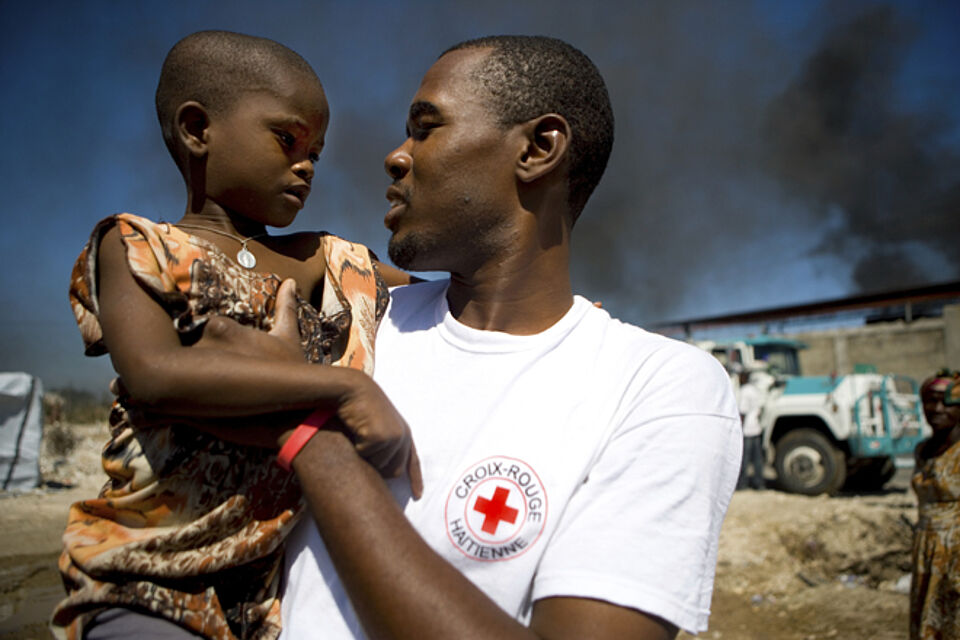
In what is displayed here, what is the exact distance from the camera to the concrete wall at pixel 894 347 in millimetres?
17484

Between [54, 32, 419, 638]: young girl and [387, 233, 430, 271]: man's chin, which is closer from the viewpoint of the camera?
[54, 32, 419, 638]: young girl

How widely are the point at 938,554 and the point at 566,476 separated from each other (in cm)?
453

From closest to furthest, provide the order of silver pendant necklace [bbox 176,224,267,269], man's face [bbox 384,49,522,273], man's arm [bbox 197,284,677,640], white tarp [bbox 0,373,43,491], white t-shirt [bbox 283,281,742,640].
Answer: man's arm [bbox 197,284,677,640] < white t-shirt [bbox 283,281,742,640] < silver pendant necklace [bbox 176,224,267,269] < man's face [bbox 384,49,522,273] < white tarp [bbox 0,373,43,491]

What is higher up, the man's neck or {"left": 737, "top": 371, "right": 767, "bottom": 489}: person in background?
{"left": 737, "top": 371, "right": 767, "bottom": 489}: person in background

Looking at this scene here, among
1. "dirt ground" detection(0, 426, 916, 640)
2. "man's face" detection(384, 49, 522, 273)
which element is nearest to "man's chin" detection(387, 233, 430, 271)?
"man's face" detection(384, 49, 522, 273)

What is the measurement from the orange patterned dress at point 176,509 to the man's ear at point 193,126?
0.30 m

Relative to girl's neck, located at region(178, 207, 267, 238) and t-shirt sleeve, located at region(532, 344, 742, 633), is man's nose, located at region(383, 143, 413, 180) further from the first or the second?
t-shirt sleeve, located at region(532, 344, 742, 633)

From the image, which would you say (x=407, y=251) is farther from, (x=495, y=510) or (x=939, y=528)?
(x=939, y=528)

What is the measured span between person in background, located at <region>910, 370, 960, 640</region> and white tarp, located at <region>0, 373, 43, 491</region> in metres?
10.6

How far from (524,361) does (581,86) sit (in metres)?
0.79

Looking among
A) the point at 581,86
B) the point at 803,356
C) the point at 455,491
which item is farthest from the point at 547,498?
the point at 803,356

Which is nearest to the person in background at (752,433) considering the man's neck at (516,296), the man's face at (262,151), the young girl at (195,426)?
the man's neck at (516,296)

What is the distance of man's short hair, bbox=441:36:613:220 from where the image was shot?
162 centimetres

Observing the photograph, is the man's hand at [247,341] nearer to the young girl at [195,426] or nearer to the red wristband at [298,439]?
the young girl at [195,426]
